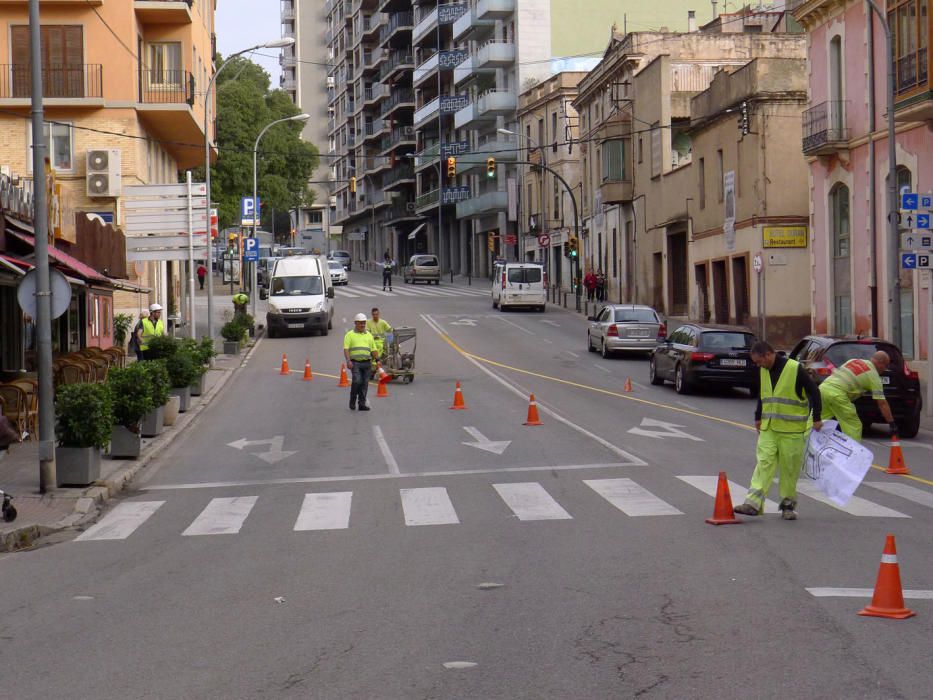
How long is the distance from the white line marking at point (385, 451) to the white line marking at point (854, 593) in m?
8.54

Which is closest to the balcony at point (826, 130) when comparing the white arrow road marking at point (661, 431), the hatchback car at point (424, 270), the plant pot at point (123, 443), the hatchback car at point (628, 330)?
the hatchback car at point (628, 330)

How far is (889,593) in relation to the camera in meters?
7.96

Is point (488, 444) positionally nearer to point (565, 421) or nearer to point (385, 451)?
point (385, 451)

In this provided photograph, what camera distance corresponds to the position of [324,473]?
16.9 metres

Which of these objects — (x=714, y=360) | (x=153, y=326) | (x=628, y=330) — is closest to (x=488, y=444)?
(x=714, y=360)

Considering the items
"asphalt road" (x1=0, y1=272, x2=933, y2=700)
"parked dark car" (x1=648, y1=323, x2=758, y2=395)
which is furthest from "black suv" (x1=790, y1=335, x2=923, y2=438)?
"parked dark car" (x1=648, y1=323, x2=758, y2=395)

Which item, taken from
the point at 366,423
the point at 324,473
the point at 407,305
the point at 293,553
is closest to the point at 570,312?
the point at 407,305

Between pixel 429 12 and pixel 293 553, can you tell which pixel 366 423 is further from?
pixel 429 12

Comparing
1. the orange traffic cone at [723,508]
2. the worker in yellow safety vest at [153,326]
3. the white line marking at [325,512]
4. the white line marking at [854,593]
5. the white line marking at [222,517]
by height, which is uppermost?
the worker in yellow safety vest at [153,326]

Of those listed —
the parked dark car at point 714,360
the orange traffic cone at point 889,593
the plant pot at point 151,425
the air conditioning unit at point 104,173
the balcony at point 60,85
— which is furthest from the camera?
the air conditioning unit at point 104,173

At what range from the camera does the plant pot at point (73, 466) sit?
50.7 feet

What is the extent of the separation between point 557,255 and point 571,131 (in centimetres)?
695

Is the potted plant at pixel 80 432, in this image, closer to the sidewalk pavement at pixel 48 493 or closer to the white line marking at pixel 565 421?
the sidewalk pavement at pixel 48 493

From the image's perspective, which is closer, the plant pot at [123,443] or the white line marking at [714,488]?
the white line marking at [714,488]
